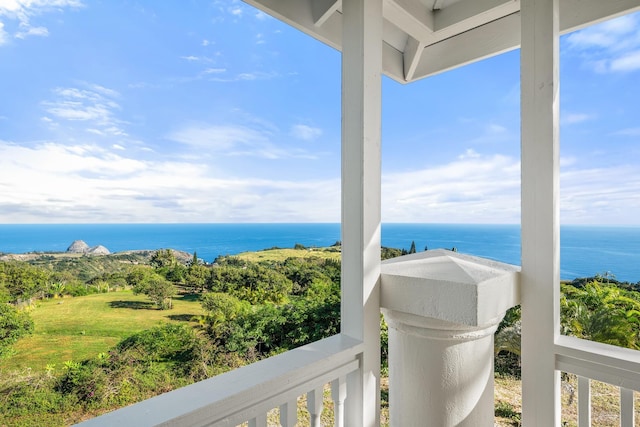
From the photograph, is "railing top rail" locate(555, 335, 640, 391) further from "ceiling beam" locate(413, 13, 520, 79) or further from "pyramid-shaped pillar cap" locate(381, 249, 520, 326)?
"ceiling beam" locate(413, 13, 520, 79)

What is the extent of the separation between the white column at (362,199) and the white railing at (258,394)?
0.05 m

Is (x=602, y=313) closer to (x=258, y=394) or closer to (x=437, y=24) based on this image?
(x=437, y=24)

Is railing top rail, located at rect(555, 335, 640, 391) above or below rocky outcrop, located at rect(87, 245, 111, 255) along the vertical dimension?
below

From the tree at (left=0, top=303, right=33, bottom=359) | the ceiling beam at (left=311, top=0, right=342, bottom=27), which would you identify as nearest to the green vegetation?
the tree at (left=0, top=303, right=33, bottom=359)

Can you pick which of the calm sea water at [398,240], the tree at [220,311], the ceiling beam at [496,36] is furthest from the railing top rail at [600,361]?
the tree at [220,311]

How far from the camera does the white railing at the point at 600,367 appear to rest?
2.80 ft

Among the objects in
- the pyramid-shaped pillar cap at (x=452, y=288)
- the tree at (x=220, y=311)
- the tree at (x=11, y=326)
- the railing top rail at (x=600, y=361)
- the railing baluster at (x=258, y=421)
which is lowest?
the tree at (x=220, y=311)

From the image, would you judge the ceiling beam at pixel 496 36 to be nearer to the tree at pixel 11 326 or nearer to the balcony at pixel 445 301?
the balcony at pixel 445 301

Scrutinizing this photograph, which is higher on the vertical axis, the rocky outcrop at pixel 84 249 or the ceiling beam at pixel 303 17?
the ceiling beam at pixel 303 17

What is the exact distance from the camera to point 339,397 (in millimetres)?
965

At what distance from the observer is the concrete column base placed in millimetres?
922

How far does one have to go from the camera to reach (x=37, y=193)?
5.04 ft

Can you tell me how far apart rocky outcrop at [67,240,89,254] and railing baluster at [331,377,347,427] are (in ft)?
5.02

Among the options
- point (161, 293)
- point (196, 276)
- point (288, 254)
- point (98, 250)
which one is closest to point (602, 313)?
point (288, 254)
